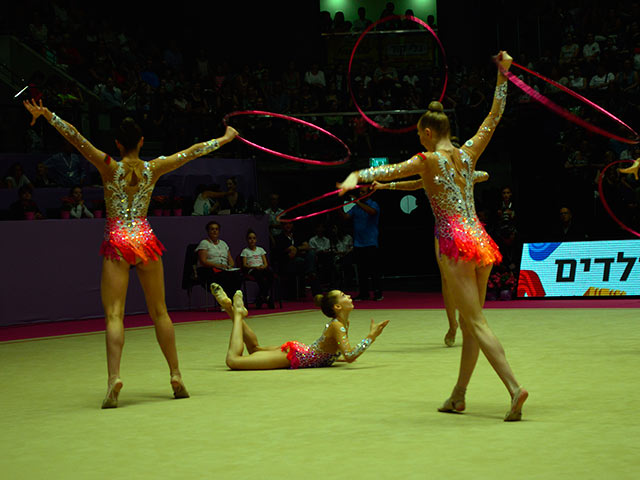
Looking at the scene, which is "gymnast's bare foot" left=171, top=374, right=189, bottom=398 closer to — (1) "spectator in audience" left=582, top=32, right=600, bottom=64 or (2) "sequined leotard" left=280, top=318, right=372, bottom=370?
(2) "sequined leotard" left=280, top=318, right=372, bottom=370

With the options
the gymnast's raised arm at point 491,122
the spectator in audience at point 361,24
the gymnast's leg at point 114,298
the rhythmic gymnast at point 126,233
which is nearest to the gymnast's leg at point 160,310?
the rhythmic gymnast at point 126,233

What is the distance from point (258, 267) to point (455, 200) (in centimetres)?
828

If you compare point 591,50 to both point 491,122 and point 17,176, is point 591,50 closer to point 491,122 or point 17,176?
point 17,176

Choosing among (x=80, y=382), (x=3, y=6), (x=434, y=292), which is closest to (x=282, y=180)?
(x=434, y=292)

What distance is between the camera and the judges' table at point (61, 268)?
39.7 ft

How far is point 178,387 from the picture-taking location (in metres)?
6.12

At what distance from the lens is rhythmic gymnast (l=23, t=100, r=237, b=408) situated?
235 inches

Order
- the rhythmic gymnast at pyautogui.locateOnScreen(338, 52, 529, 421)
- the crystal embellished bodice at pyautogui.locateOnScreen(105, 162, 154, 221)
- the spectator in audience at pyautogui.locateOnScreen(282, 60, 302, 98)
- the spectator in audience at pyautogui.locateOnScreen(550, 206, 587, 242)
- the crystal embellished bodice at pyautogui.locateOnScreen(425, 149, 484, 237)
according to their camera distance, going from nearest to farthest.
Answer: the rhythmic gymnast at pyautogui.locateOnScreen(338, 52, 529, 421), the crystal embellished bodice at pyautogui.locateOnScreen(425, 149, 484, 237), the crystal embellished bodice at pyautogui.locateOnScreen(105, 162, 154, 221), the spectator in audience at pyautogui.locateOnScreen(550, 206, 587, 242), the spectator in audience at pyautogui.locateOnScreen(282, 60, 302, 98)

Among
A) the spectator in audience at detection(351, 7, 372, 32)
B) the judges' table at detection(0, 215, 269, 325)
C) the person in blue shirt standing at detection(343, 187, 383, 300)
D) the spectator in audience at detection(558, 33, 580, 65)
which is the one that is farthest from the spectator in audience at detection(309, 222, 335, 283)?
the spectator in audience at detection(351, 7, 372, 32)

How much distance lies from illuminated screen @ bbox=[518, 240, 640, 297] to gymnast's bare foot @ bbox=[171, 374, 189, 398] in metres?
8.17

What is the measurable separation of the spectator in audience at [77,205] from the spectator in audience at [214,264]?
5.85ft

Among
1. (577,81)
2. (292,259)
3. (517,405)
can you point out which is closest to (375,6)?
Answer: (577,81)

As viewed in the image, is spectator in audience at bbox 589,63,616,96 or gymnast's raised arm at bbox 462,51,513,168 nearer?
gymnast's raised arm at bbox 462,51,513,168

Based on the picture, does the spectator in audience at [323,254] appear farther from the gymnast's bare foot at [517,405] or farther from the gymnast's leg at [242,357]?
Answer: the gymnast's bare foot at [517,405]
